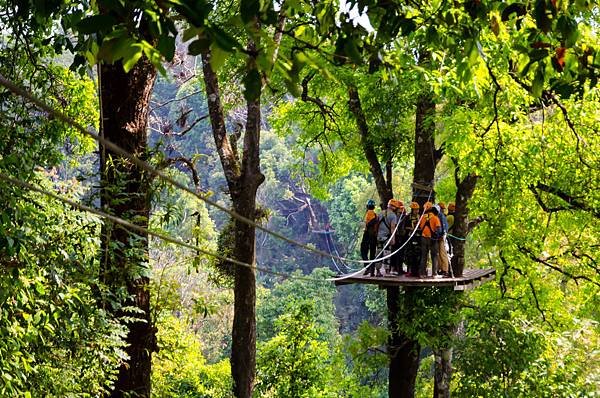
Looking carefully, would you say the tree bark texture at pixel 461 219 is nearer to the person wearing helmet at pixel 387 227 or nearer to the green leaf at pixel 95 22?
Result: the person wearing helmet at pixel 387 227

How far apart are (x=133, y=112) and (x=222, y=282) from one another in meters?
5.72

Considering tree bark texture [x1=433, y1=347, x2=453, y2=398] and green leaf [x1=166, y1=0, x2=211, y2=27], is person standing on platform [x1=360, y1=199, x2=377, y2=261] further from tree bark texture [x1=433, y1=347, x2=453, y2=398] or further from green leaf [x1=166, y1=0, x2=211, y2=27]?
green leaf [x1=166, y1=0, x2=211, y2=27]

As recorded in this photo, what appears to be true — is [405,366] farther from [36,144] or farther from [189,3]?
[189,3]

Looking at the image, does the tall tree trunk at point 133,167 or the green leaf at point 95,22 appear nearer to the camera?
the green leaf at point 95,22

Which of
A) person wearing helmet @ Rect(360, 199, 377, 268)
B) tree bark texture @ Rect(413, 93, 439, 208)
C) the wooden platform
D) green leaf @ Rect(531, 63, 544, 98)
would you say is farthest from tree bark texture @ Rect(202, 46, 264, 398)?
green leaf @ Rect(531, 63, 544, 98)

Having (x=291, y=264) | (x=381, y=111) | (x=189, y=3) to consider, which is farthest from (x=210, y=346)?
(x=189, y=3)

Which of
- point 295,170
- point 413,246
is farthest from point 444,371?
point 295,170

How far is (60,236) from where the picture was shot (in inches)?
171

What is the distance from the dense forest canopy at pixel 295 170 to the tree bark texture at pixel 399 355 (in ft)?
0.09

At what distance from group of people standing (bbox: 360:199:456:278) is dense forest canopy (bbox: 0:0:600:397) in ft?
1.78

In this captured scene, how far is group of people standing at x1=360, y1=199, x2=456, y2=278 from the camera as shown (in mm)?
8789

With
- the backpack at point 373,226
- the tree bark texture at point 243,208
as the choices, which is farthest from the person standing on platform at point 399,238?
the tree bark texture at point 243,208

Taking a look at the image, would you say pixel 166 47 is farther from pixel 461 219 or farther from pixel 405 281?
pixel 461 219

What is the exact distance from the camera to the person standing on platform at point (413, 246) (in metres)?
8.88
